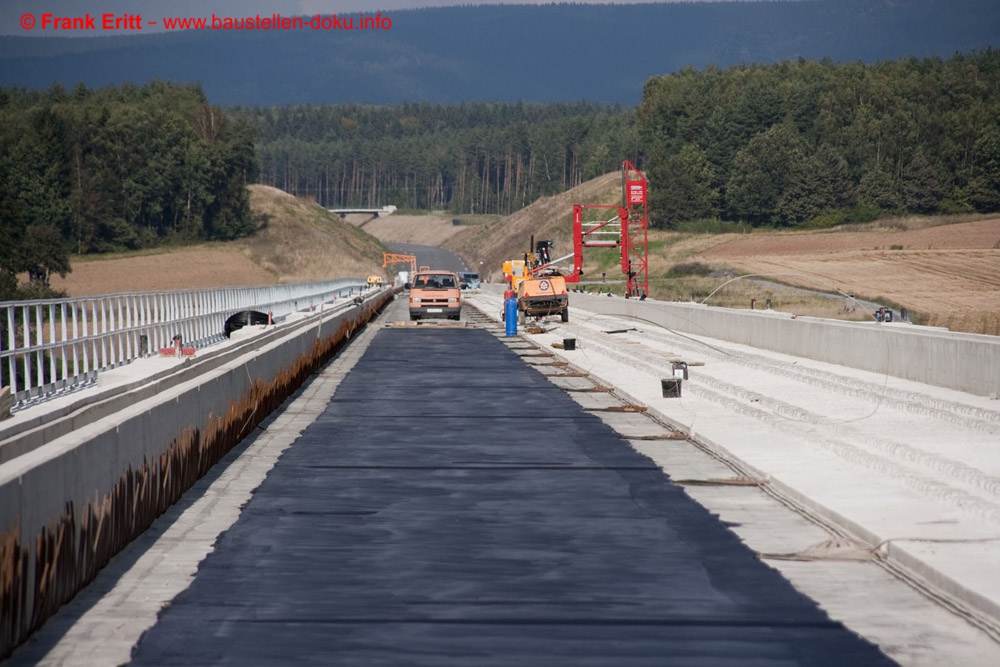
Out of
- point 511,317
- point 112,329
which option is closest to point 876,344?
point 112,329

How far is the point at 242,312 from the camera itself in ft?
154

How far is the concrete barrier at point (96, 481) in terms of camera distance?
7.73m

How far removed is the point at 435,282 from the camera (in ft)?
207

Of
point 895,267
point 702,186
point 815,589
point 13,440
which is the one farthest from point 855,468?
point 702,186

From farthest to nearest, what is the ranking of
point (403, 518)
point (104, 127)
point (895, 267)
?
point (104, 127) < point (895, 267) < point (403, 518)

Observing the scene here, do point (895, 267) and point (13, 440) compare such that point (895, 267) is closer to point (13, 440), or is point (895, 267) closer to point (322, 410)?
point (322, 410)

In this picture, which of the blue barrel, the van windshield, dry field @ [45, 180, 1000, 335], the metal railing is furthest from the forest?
the blue barrel

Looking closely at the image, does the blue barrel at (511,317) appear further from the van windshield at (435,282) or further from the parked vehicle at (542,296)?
the van windshield at (435,282)

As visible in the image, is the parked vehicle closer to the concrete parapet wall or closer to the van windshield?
the van windshield

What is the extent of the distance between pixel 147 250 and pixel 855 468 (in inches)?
6820

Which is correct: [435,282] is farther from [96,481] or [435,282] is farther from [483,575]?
[483,575]

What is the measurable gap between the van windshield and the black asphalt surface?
149 feet

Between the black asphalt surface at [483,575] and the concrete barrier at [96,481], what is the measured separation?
642 millimetres

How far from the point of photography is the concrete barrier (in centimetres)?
773
